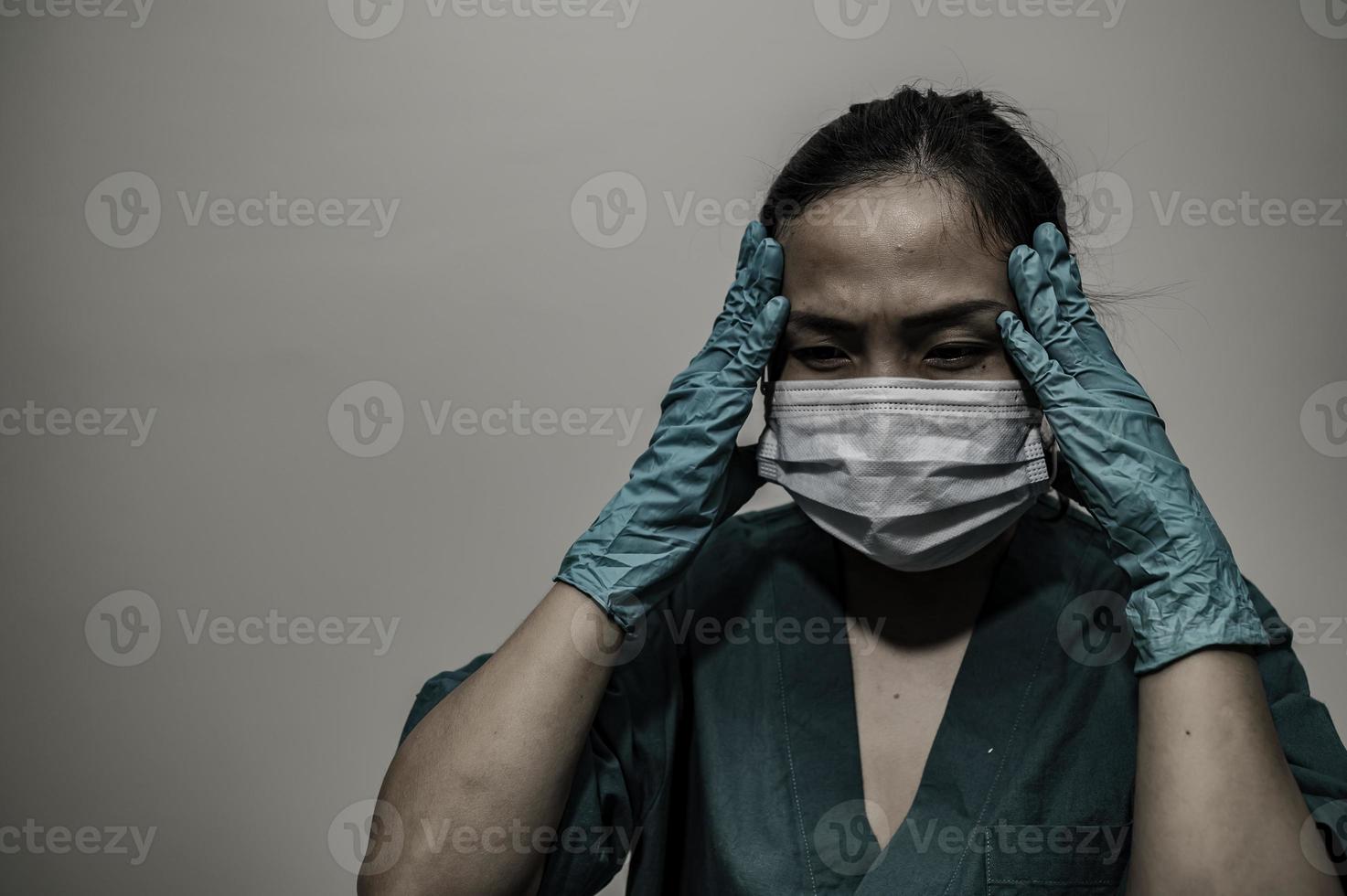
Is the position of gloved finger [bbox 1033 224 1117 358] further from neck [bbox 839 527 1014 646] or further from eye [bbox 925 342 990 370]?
neck [bbox 839 527 1014 646]

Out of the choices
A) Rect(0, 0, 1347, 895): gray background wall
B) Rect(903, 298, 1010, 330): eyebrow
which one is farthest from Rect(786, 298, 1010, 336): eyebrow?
Rect(0, 0, 1347, 895): gray background wall

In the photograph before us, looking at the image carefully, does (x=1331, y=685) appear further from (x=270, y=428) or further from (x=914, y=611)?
(x=270, y=428)

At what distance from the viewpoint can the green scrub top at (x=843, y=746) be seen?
1.32m

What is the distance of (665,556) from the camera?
1.38 m

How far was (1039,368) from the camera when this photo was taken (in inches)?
52.4

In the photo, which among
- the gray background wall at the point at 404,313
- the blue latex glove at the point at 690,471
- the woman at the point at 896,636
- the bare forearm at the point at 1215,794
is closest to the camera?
the bare forearm at the point at 1215,794

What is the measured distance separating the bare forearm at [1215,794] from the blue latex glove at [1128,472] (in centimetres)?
4

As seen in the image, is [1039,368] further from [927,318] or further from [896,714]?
[896,714]

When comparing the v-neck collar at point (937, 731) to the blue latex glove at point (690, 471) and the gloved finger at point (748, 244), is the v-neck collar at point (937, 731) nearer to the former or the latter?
the blue latex glove at point (690, 471)

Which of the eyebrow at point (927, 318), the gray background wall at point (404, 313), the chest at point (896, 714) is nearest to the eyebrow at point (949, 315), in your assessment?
the eyebrow at point (927, 318)

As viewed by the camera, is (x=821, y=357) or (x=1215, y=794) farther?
(x=821, y=357)

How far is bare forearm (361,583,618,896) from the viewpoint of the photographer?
1.27m

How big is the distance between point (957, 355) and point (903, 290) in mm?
112

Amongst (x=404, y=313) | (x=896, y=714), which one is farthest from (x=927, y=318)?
(x=404, y=313)
